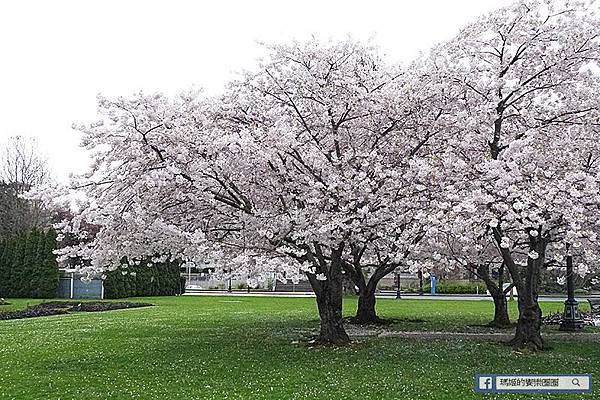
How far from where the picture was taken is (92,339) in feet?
47.2

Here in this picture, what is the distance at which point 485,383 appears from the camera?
29.0 ft

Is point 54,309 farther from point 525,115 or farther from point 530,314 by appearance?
point 525,115

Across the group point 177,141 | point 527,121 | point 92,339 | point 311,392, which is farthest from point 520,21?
point 92,339

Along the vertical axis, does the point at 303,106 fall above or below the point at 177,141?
above

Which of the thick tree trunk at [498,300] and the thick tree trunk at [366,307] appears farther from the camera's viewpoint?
the thick tree trunk at [366,307]

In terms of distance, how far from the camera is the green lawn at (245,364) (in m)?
8.59

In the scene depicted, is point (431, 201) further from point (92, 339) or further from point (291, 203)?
point (92, 339)

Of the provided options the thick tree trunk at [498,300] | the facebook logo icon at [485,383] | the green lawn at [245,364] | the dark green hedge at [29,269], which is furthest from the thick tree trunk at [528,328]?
the dark green hedge at [29,269]

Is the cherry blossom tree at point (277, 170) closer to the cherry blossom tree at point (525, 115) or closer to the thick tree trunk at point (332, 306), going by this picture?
the thick tree trunk at point (332, 306)

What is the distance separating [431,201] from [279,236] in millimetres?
2901

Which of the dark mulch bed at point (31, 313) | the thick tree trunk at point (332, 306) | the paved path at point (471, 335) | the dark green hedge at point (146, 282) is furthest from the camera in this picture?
the dark green hedge at point (146, 282)

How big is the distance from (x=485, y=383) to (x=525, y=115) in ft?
19.0

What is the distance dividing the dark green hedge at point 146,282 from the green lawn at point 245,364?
62.1 ft

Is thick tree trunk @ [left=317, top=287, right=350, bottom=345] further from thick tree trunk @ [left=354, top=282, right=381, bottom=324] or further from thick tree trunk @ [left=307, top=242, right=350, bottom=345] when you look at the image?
thick tree trunk @ [left=354, top=282, right=381, bottom=324]
